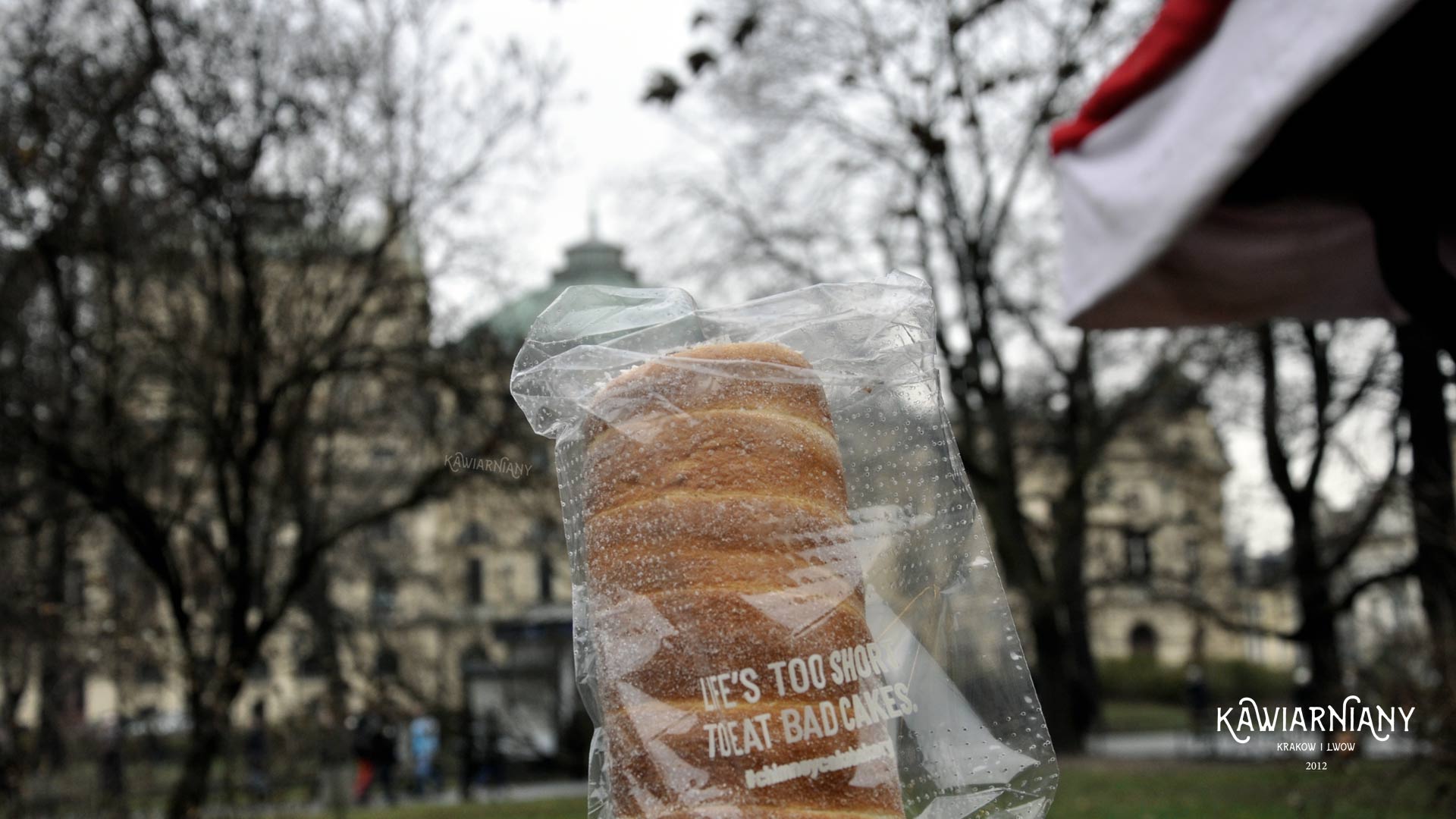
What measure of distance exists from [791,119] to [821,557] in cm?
1719

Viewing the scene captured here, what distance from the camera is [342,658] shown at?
16266mm

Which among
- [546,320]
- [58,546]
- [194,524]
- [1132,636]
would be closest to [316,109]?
[194,524]

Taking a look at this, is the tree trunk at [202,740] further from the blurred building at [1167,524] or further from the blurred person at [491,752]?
the blurred building at [1167,524]

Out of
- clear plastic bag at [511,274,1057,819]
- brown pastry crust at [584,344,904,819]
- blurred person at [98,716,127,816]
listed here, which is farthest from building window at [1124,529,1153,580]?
brown pastry crust at [584,344,904,819]

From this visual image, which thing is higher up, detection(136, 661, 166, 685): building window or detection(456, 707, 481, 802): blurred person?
detection(136, 661, 166, 685): building window

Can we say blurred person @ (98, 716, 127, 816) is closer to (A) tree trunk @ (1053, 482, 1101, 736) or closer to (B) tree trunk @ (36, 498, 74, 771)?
(B) tree trunk @ (36, 498, 74, 771)

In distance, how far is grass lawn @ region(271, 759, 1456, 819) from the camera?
8141 mm

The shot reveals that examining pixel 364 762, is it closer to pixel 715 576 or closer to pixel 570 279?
pixel 570 279

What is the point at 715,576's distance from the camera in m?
1.92

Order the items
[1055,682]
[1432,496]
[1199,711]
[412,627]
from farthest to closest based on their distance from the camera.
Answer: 1. [1199,711]
2. [412,627]
3. [1055,682]
4. [1432,496]

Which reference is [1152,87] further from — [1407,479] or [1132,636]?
[1132,636]

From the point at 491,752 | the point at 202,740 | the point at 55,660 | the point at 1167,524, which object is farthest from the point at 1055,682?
the point at 55,660

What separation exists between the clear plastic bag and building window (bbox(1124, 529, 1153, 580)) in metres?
19.3

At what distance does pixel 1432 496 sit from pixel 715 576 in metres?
9.06
